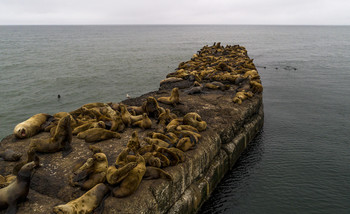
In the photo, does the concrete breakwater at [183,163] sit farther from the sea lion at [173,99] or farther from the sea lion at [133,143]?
the sea lion at [133,143]

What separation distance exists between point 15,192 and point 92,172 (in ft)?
5.47

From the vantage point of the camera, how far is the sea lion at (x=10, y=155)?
7.18 metres

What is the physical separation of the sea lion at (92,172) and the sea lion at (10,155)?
2.36 meters

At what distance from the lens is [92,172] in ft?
20.5

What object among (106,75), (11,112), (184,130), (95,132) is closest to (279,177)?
(184,130)

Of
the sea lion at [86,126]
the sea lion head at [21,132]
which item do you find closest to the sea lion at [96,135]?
the sea lion at [86,126]

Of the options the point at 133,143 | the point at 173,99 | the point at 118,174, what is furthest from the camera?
the point at 173,99

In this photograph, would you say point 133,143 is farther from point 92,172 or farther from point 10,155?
point 10,155

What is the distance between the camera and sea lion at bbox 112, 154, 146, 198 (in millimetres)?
5742

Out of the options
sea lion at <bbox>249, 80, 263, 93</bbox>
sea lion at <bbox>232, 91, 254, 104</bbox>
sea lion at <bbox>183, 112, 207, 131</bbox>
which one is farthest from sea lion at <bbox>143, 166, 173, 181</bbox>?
sea lion at <bbox>249, 80, 263, 93</bbox>

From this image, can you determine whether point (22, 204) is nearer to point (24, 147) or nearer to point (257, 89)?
point (24, 147)

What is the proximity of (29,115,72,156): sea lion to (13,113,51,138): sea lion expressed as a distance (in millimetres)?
1518

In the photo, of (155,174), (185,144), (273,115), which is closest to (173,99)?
(185,144)

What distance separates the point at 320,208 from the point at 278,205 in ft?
4.75
